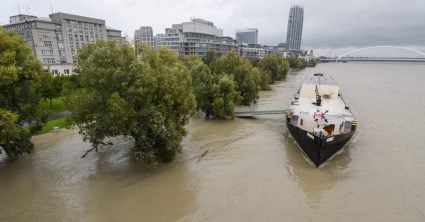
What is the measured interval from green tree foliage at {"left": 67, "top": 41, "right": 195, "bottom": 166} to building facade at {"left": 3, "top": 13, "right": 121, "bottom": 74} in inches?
1913

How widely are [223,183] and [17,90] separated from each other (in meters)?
15.3

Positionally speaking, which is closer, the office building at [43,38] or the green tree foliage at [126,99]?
the green tree foliage at [126,99]

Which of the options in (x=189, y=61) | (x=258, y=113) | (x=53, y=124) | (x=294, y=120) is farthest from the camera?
(x=189, y=61)

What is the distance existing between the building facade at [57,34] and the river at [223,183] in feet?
154

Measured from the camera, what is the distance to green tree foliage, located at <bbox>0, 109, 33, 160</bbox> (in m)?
14.3

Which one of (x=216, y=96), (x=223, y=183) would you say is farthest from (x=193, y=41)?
(x=223, y=183)

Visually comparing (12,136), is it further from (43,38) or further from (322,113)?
(43,38)

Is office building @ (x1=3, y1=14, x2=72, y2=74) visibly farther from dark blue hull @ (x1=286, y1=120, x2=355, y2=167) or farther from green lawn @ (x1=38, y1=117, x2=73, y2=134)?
dark blue hull @ (x1=286, y1=120, x2=355, y2=167)

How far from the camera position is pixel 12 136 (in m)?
15.8

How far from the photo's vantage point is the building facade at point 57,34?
67.4 m

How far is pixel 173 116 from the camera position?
1898cm

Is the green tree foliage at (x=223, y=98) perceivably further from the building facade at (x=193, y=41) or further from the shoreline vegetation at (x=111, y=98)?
the building facade at (x=193, y=41)

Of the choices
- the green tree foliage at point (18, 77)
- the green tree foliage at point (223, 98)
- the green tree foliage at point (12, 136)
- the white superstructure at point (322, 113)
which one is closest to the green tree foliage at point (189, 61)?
the green tree foliage at point (223, 98)

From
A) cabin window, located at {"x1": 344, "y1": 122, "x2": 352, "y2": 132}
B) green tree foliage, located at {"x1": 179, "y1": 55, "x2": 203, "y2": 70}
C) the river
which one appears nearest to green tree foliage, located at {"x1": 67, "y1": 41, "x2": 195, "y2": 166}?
the river
